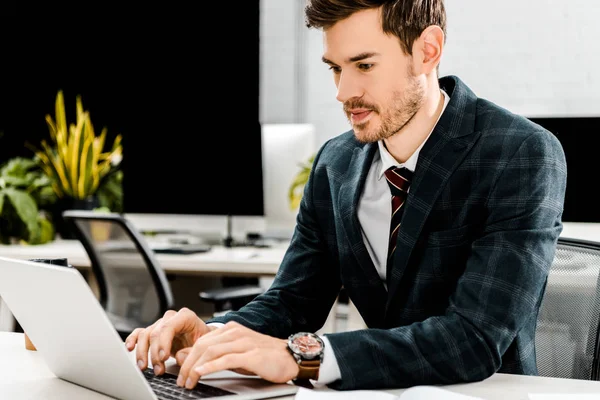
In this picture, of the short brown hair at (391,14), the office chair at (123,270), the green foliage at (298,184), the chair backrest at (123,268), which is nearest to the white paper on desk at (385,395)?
the short brown hair at (391,14)

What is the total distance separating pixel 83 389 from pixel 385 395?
17.0 inches

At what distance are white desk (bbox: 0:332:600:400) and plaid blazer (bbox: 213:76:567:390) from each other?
3 centimetres

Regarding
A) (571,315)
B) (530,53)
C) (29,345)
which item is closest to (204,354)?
(29,345)

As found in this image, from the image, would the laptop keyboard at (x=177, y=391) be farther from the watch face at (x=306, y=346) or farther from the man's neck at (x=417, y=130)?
the man's neck at (x=417, y=130)

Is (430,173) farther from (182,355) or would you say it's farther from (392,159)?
(182,355)

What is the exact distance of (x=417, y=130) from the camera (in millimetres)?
1438

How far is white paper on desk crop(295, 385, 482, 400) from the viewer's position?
968 millimetres

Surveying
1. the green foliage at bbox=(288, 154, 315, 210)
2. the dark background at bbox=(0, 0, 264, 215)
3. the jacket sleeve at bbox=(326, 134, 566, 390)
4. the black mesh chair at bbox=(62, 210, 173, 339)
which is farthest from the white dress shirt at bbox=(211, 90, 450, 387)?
the dark background at bbox=(0, 0, 264, 215)

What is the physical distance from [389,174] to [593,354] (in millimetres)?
512

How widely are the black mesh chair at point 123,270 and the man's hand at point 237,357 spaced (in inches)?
65.5

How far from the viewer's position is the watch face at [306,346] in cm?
104

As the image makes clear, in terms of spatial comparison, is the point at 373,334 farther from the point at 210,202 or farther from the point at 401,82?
the point at 210,202

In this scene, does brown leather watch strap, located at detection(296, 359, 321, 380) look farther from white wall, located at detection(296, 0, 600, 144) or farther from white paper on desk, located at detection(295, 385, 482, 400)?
white wall, located at detection(296, 0, 600, 144)

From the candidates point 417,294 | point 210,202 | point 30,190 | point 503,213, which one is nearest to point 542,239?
point 503,213
